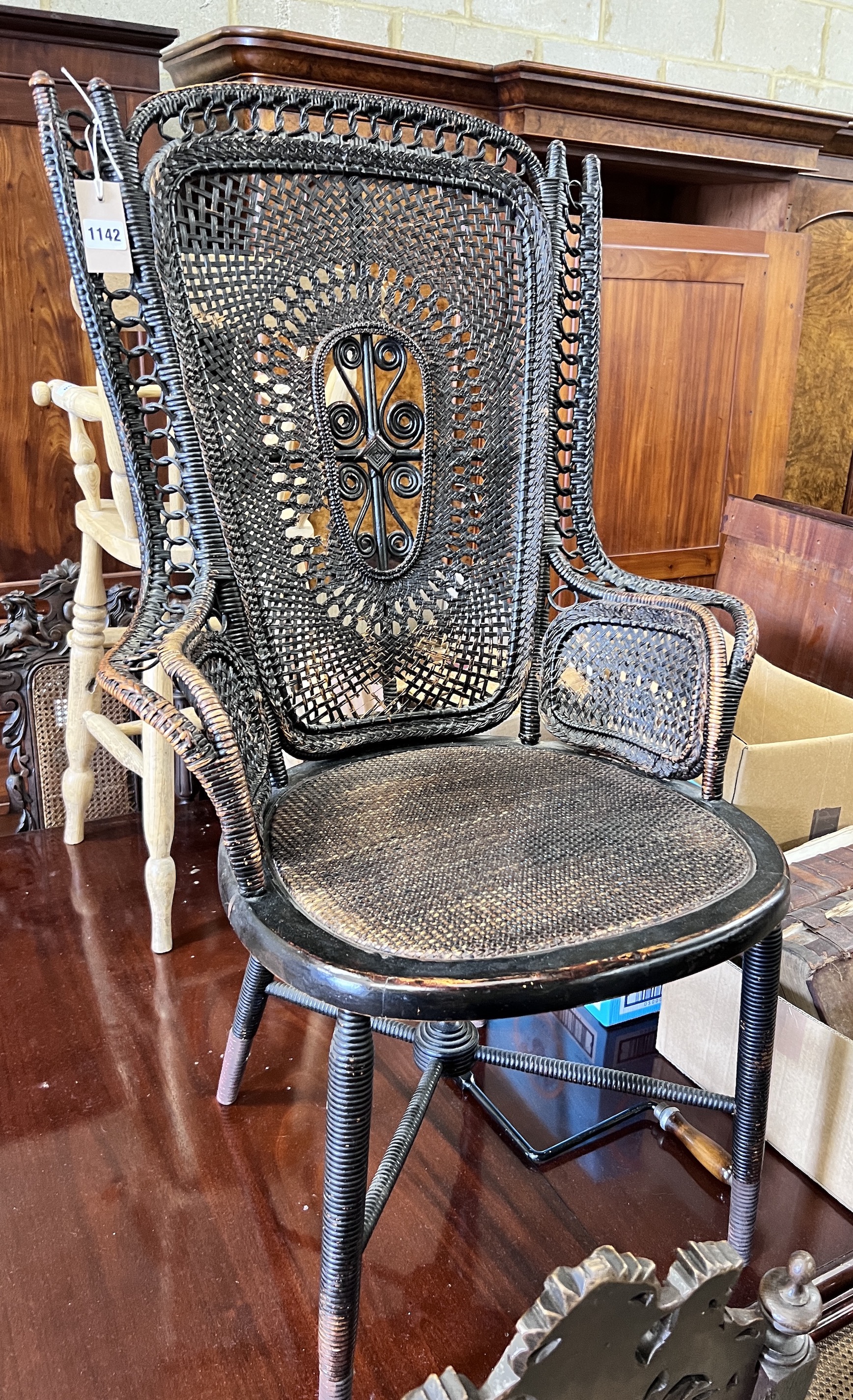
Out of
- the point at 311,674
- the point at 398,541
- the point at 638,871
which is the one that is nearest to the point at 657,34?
the point at 398,541

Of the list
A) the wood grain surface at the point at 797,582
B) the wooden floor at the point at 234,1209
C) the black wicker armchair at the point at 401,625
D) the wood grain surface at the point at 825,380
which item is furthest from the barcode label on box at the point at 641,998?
the wood grain surface at the point at 825,380

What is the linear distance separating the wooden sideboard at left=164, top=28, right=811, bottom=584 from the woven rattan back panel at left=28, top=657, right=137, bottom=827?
1.31m

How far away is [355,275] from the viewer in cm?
128

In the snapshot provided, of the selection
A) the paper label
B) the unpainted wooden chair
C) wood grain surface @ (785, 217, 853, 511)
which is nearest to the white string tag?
the paper label

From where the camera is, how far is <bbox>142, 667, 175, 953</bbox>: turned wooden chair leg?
1.75m

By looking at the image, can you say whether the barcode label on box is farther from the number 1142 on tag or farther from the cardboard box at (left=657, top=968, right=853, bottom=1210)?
the number 1142 on tag

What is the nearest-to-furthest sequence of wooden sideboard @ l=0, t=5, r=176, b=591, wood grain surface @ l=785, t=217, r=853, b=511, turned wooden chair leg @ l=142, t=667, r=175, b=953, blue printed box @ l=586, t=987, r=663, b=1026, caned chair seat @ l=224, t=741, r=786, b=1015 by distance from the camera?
caned chair seat @ l=224, t=741, r=786, b=1015
blue printed box @ l=586, t=987, r=663, b=1026
turned wooden chair leg @ l=142, t=667, r=175, b=953
wooden sideboard @ l=0, t=5, r=176, b=591
wood grain surface @ l=785, t=217, r=853, b=511

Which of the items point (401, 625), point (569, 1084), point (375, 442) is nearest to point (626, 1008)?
point (569, 1084)

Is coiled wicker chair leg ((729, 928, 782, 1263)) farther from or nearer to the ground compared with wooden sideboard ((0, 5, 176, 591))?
nearer to the ground

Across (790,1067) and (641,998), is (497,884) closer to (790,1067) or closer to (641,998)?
(790,1067)

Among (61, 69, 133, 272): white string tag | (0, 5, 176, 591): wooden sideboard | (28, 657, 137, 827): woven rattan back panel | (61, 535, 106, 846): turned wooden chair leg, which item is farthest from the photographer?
(0, 5, 176, 591): wooden sideboard

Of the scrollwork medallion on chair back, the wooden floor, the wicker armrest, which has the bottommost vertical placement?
the wooden floor

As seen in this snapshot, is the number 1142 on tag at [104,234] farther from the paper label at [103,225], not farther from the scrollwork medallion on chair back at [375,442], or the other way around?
the scrollwork medallion on chair back at [375,442]

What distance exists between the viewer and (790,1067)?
1.33 meters
